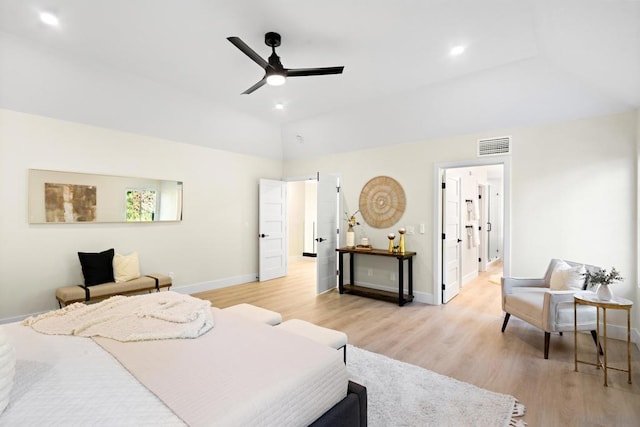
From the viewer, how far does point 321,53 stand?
3.30 metres

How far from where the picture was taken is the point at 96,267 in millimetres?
4031

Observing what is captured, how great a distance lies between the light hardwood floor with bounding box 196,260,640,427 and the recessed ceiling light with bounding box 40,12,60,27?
3707 millimetres

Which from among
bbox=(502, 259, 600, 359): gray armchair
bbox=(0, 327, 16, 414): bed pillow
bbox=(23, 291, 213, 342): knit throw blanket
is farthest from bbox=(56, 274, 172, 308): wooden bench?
bbox=(502, 259, 600, 359): gray armchair

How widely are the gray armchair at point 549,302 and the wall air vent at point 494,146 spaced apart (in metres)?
1.51

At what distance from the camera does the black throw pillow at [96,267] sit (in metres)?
3.97

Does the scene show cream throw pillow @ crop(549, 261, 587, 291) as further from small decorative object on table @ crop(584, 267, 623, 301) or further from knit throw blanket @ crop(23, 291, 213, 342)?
knit throw blanket @ crop(23, 291, 213, 342)

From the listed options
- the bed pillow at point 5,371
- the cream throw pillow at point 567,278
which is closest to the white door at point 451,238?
the cream throw pillow at point 567,278

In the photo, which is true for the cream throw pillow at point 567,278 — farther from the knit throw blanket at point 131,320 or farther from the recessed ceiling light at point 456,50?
the knit throw blanket at point 131,320

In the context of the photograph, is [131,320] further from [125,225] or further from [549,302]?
[549,302]

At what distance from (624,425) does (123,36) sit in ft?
16.5

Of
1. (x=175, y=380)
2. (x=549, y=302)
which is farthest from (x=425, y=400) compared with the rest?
(x=175, y=380)

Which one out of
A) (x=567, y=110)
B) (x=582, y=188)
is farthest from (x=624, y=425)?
(x=567, y=110)

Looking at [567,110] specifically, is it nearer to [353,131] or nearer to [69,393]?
[353,131]

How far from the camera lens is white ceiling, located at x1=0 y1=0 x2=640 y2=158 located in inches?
100.0
